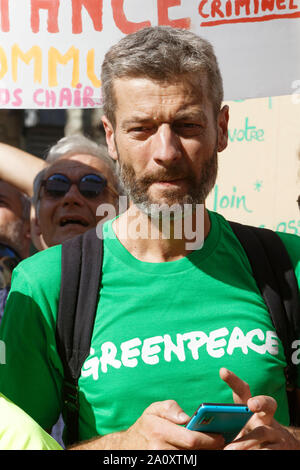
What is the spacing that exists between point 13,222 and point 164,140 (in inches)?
51.9

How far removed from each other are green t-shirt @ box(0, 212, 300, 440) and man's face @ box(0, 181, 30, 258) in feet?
3.42

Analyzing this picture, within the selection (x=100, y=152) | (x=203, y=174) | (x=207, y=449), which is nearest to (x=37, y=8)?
(x=100, y=152)

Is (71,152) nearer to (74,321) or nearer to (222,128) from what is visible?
(222,128)

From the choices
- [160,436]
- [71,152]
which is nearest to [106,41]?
[71,152]

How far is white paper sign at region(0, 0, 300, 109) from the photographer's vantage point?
263 cm

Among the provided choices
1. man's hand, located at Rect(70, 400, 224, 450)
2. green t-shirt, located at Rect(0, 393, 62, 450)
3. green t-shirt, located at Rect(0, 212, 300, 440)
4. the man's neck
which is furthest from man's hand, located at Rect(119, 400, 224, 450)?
the man's neck

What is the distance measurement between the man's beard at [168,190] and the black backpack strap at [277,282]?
8.1 inches

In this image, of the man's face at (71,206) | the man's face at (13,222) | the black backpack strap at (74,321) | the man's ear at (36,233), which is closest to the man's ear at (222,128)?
the black backpack strap at (74,321)

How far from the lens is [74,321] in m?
1.97

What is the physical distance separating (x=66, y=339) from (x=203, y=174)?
24.3 inches

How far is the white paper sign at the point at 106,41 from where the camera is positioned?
2.63 m

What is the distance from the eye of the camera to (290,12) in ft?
8.61

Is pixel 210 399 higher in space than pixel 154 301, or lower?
lower
